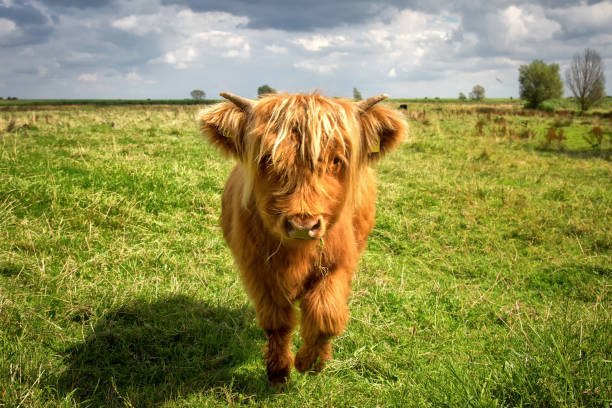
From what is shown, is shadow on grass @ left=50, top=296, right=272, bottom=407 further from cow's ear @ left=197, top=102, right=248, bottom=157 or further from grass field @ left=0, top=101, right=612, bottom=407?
cow's ear @ left=197, top=102, right=248, bottom=157

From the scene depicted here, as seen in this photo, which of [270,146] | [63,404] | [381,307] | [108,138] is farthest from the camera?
[108,138]

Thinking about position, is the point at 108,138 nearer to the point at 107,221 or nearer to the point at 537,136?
the point at 107,221

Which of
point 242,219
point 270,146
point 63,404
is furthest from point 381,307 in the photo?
point 63,404

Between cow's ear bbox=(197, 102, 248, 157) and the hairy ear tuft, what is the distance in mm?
782

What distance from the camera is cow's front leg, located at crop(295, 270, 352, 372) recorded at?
248 cm

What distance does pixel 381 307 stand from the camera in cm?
385

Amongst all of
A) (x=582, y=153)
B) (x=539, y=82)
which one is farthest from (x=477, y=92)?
(x=582, y=153)

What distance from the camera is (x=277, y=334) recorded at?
264 cm

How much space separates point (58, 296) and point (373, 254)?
3471mm

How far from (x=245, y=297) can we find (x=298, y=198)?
82.8 inches

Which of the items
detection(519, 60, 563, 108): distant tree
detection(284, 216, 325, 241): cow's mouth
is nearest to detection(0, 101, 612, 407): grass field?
detection(284, 216, 325, 241): cow's mouth

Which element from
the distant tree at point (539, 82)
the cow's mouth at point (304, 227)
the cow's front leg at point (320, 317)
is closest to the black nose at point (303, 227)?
the cow's mouth at point (304, 227)

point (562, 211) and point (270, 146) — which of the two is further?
point (562, 211)

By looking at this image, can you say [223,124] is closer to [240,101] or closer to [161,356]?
[240,101]
